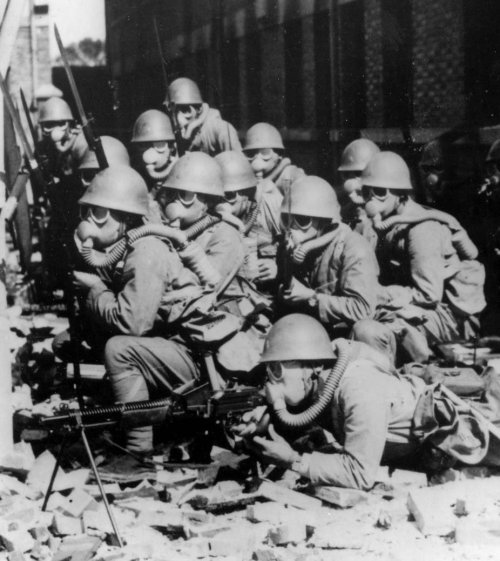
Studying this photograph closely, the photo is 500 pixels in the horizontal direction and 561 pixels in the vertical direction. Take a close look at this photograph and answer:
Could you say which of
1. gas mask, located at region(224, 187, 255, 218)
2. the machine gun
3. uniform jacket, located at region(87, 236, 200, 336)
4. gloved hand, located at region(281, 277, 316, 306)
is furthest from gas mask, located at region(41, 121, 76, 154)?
the machine gun

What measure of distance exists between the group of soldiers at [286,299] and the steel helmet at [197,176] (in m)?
0.01

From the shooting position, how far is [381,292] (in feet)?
23.7

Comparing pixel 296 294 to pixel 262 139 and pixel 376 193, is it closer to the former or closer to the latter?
pixel 376 193

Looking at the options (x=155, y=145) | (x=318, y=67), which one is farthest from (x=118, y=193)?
(x=318, y=67)

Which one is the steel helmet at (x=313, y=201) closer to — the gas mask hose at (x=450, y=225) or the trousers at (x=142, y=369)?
the gas mask hose at (x=450, y=225)

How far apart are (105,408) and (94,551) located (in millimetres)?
889

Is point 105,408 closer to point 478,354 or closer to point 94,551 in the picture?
point 94,551

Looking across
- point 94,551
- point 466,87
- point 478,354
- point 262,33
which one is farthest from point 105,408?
point 262,33

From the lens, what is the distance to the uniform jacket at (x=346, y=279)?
6930 mm

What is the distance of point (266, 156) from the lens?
11.0 m

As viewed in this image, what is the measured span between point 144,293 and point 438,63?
856 cm

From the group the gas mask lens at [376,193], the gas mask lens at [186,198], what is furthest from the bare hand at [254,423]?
the gas mask lens at [376,193]

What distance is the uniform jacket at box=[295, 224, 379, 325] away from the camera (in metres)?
6.93

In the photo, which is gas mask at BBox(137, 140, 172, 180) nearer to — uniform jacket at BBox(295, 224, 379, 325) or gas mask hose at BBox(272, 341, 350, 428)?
uniform jacket at BBox(295, 224, 379, 325)
